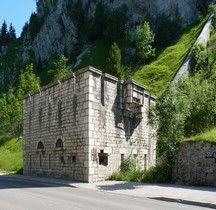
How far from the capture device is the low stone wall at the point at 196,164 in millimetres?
12812

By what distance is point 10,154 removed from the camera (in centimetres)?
3075

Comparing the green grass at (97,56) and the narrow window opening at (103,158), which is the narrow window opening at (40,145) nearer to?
the narrow window opening at (103,158)

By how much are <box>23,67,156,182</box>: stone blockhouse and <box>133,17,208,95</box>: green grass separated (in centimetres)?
2333

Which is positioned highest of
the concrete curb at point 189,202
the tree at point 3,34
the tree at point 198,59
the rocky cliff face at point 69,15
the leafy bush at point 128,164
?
the tree at point 3,34

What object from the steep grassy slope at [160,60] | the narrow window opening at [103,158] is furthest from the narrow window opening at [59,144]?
the steep grassy slope at [160,60]

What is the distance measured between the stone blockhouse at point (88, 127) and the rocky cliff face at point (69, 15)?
53.2m

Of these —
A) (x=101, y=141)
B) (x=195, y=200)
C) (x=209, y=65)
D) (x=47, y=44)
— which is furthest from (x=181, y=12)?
(x=195, y=200)

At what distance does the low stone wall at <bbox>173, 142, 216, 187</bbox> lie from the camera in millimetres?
12812

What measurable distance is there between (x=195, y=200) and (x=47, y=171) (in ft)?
38.1

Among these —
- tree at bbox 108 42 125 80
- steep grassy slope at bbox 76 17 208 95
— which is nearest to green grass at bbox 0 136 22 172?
steep grassy slope at bbox 76 17 208 95

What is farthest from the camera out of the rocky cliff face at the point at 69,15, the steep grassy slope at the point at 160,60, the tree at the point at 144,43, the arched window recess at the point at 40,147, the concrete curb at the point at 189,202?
the rocky cliff face at the point at 69,15

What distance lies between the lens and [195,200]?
31.0 feet

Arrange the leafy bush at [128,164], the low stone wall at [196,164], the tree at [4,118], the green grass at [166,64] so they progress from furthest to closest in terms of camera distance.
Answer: the green grass at [166,64] < the tree at [4,118] < the leafy bush at [128,164] < the low stone wall at [196,164]

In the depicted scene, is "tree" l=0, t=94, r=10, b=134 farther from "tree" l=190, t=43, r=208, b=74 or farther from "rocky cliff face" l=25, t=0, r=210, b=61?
"rocky cliff face" l=25, t=0, r=210, b=61
